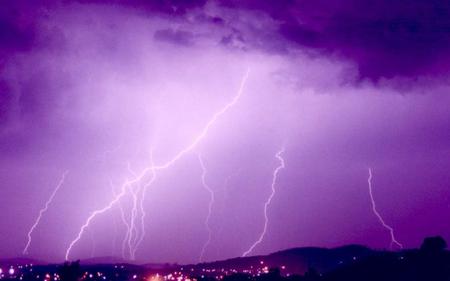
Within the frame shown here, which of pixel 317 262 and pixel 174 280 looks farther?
pixel 317 262

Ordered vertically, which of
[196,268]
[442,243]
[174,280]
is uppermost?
[196,268]

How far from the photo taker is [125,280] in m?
97.6

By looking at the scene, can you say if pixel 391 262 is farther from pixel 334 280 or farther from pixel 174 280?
pixel 174 280

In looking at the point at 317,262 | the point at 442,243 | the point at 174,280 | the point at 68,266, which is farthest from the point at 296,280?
the point at 317,262

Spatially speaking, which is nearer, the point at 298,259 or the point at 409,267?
the point at 409,267

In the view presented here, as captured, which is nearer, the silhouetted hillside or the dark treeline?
the dark treeline

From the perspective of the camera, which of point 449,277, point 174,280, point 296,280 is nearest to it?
point 449,277

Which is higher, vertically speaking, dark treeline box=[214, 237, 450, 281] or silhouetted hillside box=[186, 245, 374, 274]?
silhouetted hillside box=[186, 245, 374, 274]

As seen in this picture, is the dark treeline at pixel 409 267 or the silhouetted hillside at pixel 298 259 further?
the silhouetted hillside at pixel 298 259

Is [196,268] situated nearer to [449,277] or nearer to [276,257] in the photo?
[276,257]

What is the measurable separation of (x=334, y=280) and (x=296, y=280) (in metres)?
6.35

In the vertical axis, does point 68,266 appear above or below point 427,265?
above

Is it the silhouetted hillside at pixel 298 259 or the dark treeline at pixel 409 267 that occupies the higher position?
the silhouetted hillside at pixel 298 259

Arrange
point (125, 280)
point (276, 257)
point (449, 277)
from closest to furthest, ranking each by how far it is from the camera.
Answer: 1. point (449, 277)
2. point (125, 280)
3. point (276, 257)
